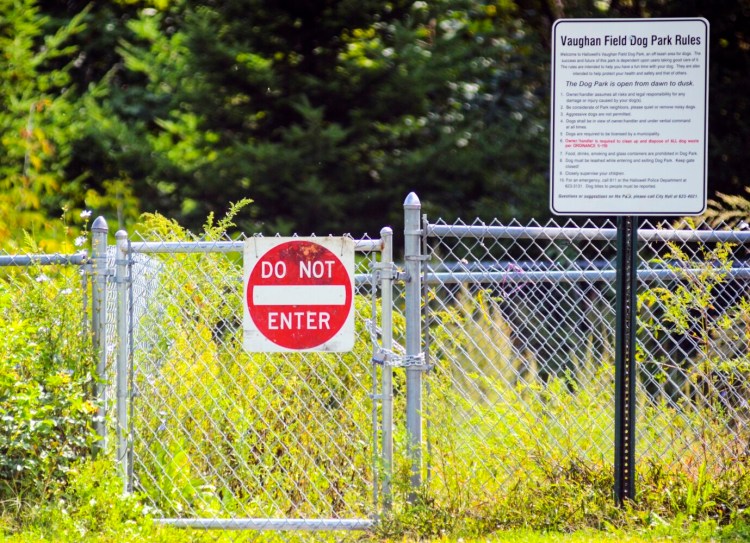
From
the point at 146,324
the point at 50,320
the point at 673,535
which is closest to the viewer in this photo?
the point at 673,535

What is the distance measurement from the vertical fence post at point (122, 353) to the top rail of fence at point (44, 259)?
0.66 ft

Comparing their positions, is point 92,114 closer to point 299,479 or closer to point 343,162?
point 343,162

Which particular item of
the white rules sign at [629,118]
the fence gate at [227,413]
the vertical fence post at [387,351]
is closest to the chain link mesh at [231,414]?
the fence gate at [227,413]

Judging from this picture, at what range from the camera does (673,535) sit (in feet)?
13.0

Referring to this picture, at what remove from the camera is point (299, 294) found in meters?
4.15

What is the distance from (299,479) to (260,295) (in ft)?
3.89

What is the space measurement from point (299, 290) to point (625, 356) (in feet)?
4.91

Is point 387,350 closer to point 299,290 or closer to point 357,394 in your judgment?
point 299,290

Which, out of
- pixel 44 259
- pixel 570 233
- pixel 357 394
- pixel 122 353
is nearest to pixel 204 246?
pixel 122 353

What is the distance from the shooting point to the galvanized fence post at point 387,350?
4129 millimetres

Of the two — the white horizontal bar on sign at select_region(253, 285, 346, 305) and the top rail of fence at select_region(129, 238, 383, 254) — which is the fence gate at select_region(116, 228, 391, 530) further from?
the white horizontal bar on sign at select_region(253, 285, 346, 305)

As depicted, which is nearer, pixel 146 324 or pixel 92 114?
pixel 146 324

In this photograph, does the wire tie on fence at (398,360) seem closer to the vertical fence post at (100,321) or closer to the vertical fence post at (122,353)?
the vertical fence post at (122,353)

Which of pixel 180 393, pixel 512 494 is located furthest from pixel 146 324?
pixel 512 494
